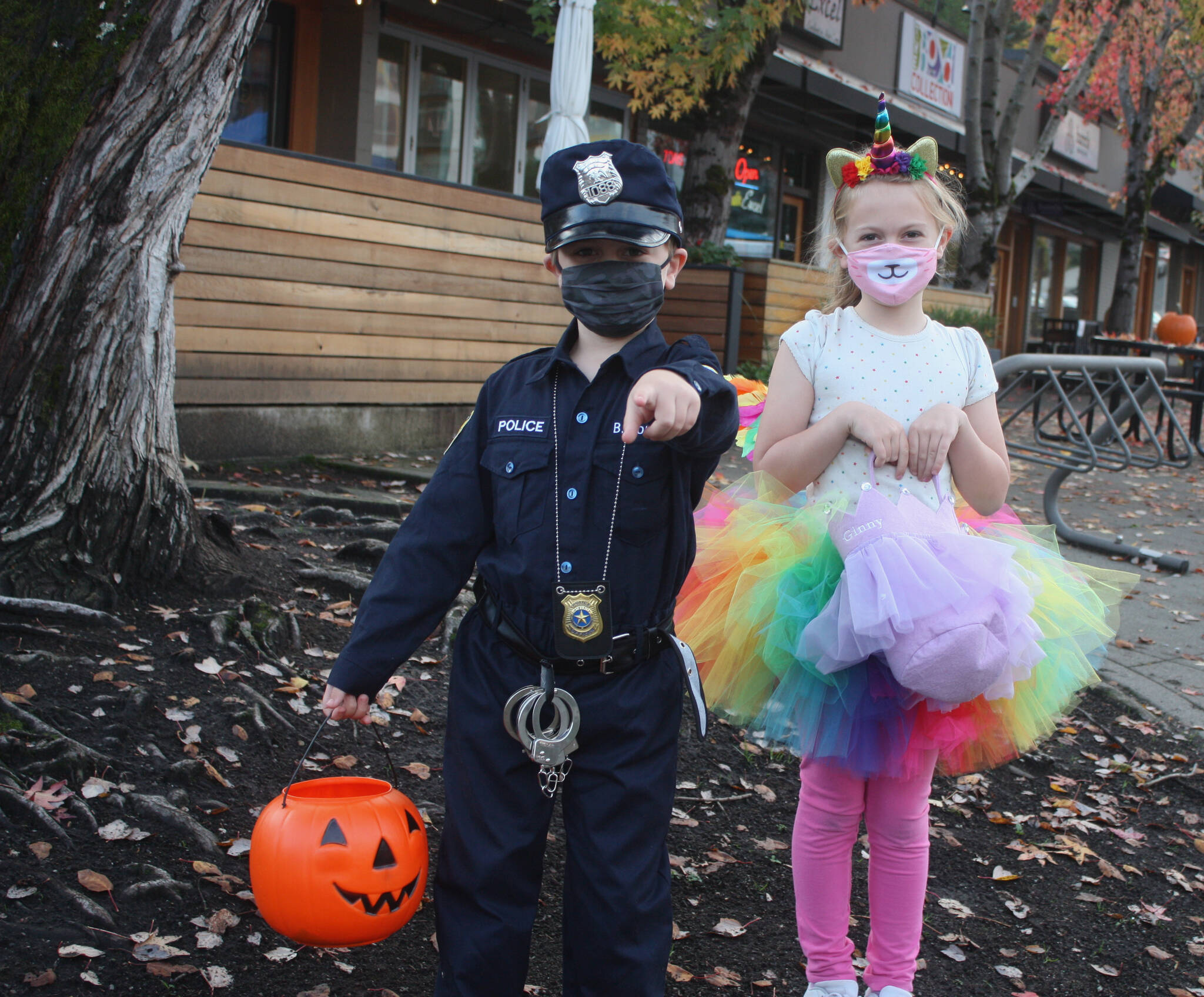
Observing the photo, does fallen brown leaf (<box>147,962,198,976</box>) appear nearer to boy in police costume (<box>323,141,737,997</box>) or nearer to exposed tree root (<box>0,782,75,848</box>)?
exposed tree root (<box>0,782,75,848</box>)

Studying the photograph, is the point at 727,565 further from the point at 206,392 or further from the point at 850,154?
the point at 206,392

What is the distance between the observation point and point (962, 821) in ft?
12.7

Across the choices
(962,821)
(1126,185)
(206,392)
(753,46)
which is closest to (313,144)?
(753,46)

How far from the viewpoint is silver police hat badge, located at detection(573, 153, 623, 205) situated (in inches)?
82.4

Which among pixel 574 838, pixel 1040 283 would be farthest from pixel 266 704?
pixel 1040 283

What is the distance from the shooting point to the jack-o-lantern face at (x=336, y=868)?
2068 mm

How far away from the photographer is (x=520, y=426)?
2182 millimetres

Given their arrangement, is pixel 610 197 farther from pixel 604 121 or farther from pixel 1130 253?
pixel 1130 253

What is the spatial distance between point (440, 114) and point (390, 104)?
2.60 feet

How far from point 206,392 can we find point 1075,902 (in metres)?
6.09

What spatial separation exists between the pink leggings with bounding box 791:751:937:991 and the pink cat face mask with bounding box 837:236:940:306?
3.42 ft

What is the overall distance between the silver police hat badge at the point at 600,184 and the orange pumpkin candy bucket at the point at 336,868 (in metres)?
1.14

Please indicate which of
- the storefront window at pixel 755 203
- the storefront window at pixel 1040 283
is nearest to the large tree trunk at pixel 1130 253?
the storefront window at pixel 1040 283

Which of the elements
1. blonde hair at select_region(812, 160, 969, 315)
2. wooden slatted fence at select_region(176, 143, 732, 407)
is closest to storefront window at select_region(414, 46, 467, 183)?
wooden slatted fence at select_region(176, 143, 732, 407)
